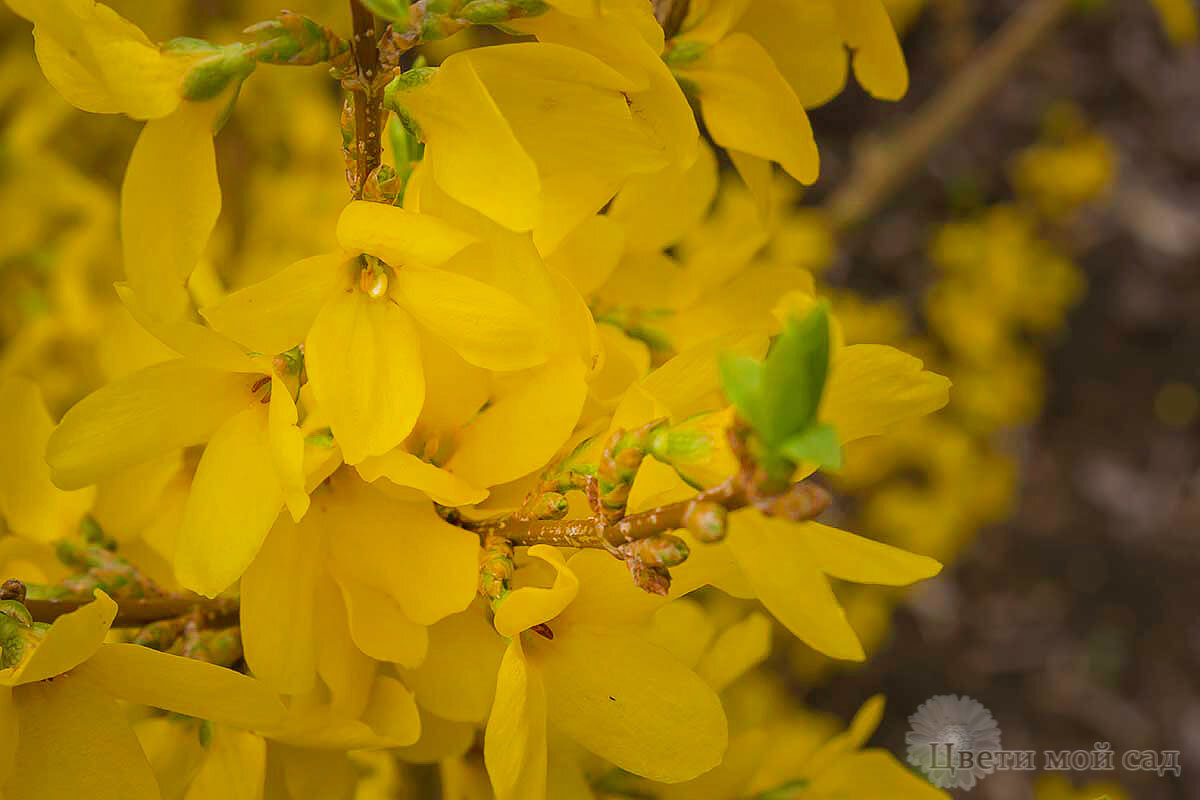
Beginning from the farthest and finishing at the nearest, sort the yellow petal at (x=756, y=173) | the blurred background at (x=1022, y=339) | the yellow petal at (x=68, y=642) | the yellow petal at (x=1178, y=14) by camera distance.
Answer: the blurred background at (x=1022, y=339) → the yellow petal at (x=1178, y=14) → the yellow petal at (x=756, y=173) → the yellow petal at (x=68, y=642)

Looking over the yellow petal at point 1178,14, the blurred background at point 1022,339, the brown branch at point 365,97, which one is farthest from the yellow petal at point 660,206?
the blurred background at point 1022,339

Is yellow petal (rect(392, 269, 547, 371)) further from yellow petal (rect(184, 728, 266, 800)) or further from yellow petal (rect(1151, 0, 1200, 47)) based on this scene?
yellow petal (rect(1151, 0, 1200, 47))

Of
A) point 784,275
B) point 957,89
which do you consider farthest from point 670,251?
point 784,275

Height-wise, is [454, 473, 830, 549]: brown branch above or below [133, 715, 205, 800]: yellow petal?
above

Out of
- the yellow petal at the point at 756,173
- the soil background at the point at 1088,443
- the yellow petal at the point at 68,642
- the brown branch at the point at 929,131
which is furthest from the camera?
the soil background at the point at 1088,443

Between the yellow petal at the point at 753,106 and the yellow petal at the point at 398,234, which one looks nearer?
the yellow petal at the point at 398,234

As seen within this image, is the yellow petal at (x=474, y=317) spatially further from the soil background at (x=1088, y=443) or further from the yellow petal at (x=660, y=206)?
the soil background at (x=1088, y=443)

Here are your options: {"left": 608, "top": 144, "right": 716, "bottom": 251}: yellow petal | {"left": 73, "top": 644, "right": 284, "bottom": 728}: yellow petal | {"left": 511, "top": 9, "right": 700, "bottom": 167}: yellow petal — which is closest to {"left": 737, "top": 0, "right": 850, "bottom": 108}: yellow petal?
{"left": 608, "top": 144, "right": 716, "bottom": 251}: yellow petal

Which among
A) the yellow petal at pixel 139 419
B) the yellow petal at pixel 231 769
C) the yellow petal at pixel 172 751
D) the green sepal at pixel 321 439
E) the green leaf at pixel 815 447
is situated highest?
the green leaf at pixel 815 447
